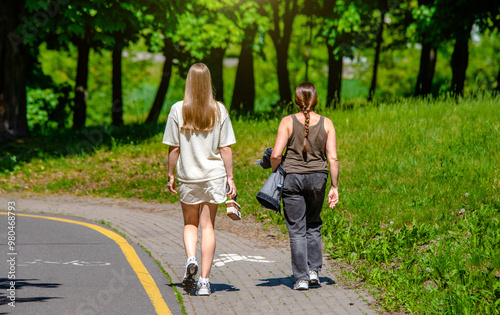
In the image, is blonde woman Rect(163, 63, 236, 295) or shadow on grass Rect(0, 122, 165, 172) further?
shadow on grass Rect(0, 122, 165, 172)

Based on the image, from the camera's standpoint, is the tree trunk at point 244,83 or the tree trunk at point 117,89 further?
the tree trunk at point 244,83

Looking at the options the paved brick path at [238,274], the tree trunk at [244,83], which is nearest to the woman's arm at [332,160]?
the paved brick path at [238,274]

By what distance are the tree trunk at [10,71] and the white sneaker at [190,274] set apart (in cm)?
1352

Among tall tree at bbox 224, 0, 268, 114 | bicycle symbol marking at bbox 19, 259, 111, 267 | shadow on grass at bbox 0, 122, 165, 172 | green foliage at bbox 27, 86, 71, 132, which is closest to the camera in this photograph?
bicycle symbol marking at bbox 19, 259, 111, 267

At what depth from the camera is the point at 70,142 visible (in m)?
18.3

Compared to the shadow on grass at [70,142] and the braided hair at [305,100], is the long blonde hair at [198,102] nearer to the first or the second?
the braided hair at [305,100]

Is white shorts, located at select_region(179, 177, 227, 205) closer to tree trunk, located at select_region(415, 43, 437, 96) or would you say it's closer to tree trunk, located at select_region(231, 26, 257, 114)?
tree trunk, located at select_region(415, 43, 437, 96)

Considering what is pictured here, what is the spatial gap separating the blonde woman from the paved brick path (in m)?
0.40

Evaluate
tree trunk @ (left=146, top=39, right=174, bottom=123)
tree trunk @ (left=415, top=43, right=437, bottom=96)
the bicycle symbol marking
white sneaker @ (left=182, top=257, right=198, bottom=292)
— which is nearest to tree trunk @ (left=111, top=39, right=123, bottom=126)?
tree trunk @ (left=146, top=39, right=174, bottom=123)

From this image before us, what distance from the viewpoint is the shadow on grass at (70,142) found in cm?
1683

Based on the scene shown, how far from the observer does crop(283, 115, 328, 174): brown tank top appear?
584cm

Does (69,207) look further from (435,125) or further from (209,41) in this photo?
(209,41)

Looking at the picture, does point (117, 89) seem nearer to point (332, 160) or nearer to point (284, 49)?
point (284, 49)

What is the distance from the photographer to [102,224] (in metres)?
10.0
